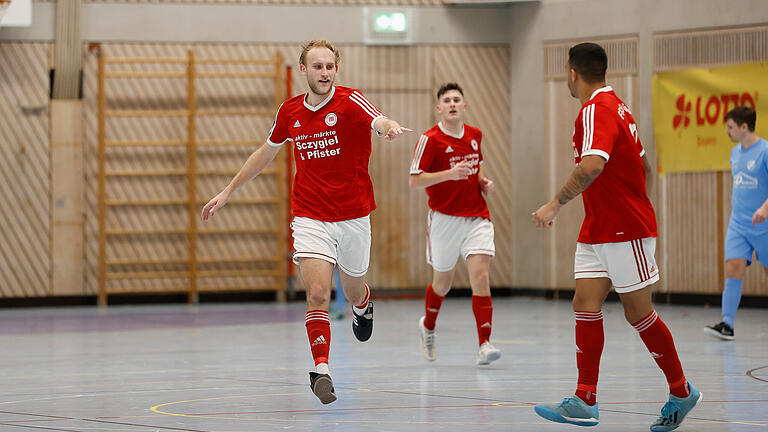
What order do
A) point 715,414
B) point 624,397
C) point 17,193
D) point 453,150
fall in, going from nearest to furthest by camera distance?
1. point 715,414
2. point 624,397
3. point 453,150
4. point 17,193

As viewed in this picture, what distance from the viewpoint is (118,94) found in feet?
48.1

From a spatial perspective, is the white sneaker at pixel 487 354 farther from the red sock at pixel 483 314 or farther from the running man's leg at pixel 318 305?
the running man's leg at pixel 318 305

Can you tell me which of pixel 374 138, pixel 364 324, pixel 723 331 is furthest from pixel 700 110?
pixel 364 324

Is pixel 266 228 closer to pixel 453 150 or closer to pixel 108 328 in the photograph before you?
pixel 108 328

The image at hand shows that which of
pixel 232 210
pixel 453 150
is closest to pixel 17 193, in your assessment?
pixel 232 210

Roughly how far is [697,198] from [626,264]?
9.26 meters

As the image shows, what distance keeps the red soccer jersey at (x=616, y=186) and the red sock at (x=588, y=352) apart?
355 millimetres

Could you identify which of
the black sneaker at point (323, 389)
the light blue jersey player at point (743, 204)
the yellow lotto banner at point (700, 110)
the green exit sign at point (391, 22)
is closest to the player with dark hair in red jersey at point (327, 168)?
the black sneaker at point (323, 389)

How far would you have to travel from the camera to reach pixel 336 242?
6.07 metres

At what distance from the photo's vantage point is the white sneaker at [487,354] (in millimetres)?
7316

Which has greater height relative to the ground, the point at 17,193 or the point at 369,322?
the point at 17,193

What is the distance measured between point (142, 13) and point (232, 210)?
9.56 ft

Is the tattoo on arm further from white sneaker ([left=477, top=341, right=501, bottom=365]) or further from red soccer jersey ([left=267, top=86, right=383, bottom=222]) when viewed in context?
white sneaker ([left=477, top=341, right=501, bottom=365])

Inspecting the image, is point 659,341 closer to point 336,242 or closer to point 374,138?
point 336,242
